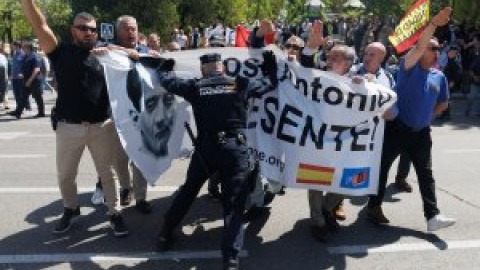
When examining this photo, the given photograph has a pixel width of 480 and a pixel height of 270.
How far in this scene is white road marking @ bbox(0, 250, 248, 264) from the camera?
17.4 ft

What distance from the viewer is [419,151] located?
19.7 ft

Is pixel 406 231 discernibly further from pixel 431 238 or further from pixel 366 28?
pixel 366 28

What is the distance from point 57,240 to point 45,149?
4862mm

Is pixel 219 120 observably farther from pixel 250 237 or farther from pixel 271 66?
pixel 250 237

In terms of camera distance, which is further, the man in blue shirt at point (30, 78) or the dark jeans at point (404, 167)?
the man in blue shirt at point (30, 78)

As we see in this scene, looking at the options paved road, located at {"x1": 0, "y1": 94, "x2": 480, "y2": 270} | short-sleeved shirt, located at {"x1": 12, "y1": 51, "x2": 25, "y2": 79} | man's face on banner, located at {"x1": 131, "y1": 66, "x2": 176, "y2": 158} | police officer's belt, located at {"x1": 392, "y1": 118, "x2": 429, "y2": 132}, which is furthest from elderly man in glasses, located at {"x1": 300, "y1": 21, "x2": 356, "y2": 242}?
short-sleeved shirt, located at {"x1": 12, "y1": 51, "x2": 25, "y2": 79}

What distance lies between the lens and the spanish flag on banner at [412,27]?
5.91m

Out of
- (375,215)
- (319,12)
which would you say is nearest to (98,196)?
(375,215)

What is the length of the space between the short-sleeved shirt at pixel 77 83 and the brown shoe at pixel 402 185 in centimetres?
386

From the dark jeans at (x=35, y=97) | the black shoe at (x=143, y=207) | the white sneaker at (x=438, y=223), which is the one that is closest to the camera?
the white sneaker at (x=438, y=223)

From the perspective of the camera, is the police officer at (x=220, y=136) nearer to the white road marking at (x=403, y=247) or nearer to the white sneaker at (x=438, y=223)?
the white road marking at (x=403, y=247)

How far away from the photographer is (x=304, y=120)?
578 cm

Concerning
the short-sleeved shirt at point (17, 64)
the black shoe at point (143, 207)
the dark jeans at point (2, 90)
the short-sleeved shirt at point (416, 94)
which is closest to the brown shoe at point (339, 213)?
the short-sleeved shirt at point (416, 94)

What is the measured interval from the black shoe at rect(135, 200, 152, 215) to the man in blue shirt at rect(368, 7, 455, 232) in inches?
95.0
